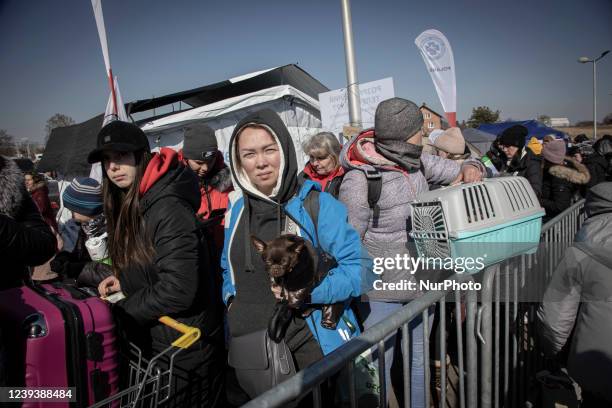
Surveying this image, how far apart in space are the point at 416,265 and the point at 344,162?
80cm

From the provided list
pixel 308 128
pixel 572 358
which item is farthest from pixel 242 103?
pixel 572 358

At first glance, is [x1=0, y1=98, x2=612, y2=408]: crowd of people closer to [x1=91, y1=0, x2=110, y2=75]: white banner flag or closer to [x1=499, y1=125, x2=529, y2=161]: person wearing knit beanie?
[x1=499, y1=125, x2=529, y2=161]: person wearing knit beanie

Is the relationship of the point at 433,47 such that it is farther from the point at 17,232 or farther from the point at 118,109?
the point at 17,232

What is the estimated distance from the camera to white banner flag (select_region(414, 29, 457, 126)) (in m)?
6.61

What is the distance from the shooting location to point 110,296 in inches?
78.7

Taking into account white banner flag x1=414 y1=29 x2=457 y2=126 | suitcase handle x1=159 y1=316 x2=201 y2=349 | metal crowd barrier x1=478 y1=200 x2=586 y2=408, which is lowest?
metal crowd barrier x1=478 y1=200 x2=586 y2=408

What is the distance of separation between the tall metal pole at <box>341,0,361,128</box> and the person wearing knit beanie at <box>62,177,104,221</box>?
12.8 ft

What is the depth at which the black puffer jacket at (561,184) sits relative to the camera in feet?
15.1

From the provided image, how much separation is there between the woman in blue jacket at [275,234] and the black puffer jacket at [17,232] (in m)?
0.93

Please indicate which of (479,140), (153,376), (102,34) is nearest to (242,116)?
(102,34)

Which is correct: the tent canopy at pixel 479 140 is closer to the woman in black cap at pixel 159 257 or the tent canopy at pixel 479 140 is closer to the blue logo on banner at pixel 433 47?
the blue logo on banner at pixel 433 47

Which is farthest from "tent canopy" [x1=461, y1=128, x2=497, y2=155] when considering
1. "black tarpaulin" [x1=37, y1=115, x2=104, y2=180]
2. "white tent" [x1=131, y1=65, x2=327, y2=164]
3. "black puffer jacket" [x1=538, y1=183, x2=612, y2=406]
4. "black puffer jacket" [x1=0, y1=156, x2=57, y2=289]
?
"black puffer jacket" [x1=0, y1=156, x2=57, y2=289]

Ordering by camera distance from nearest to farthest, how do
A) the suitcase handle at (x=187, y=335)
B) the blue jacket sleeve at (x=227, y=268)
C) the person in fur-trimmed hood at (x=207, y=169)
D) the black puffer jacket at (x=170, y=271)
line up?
the suitcase handle at (x=187, y=335) < the black puffer jacket at (x=170, y=271) < the blue jacket sleeve at (x=227, y=268) < the person in fur-trimmed hood at (x=207, y=169)

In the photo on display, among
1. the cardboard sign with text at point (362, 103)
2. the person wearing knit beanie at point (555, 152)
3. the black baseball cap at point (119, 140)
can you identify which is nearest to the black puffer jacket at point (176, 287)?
the black baseball cap at point (119, 140)
